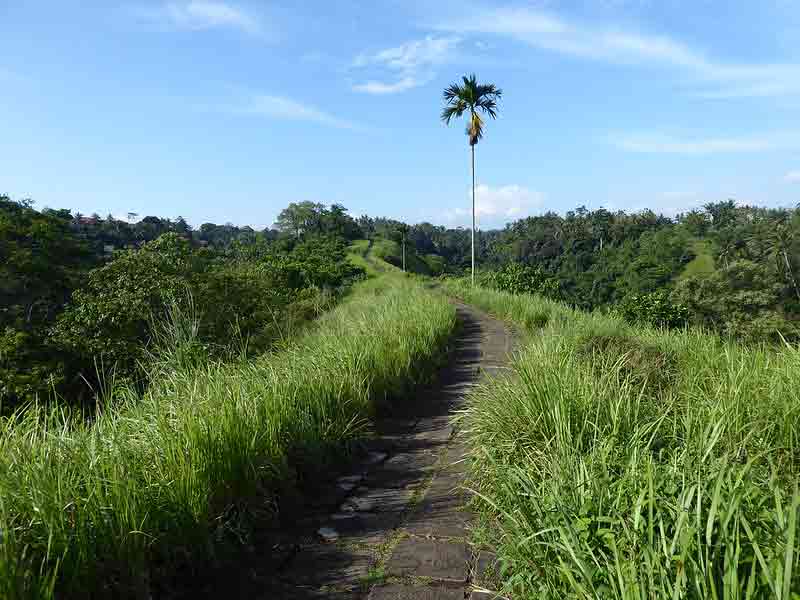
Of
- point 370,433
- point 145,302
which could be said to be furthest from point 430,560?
point 145,302

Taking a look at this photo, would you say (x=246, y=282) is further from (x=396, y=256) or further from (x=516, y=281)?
(x=396, y=256)

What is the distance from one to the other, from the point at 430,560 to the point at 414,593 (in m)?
0.26

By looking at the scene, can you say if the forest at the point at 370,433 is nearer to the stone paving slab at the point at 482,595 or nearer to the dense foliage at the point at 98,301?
the stone paving slab at the point at 482,595

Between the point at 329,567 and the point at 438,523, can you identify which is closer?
the point at 329,567

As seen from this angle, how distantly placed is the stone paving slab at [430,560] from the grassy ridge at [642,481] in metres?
0.20

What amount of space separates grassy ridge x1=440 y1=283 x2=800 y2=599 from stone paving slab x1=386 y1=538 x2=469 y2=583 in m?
0.20

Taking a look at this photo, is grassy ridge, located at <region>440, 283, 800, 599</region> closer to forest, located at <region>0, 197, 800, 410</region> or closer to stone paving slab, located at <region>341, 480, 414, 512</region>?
stone paving slab, located at <region>341, 480, 414, 512</region>

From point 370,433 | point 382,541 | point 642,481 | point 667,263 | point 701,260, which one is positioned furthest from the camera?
point 701,260

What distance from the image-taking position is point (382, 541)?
2.68 meters

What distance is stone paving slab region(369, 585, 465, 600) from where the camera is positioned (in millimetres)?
2182

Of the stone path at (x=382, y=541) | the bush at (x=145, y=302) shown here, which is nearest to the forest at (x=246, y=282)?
the bush at (x=145, y=302)

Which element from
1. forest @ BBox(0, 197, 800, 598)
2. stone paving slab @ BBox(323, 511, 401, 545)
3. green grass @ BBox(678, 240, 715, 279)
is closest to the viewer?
forest @ BBox(0, 197, 800, 598)

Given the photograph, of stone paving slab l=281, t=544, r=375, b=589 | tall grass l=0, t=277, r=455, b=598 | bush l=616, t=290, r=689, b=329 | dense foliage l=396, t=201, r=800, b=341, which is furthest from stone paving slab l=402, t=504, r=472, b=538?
bush l=616, t=290, r=689, b=329

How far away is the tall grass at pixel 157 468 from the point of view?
190 centimetres
